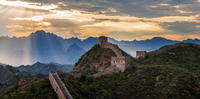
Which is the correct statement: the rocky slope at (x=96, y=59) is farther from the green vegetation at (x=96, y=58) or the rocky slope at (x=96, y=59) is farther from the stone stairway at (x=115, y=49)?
the stone stairway at (x=115, y=49)

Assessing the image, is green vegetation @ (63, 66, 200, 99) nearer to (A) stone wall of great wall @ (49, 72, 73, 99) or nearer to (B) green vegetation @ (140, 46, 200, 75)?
(A) stone wall of great wall @ (49, 72, 73, 99)

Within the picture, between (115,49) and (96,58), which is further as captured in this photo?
(115,49)

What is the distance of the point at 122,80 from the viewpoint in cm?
8994

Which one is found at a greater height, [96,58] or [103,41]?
[103,41]

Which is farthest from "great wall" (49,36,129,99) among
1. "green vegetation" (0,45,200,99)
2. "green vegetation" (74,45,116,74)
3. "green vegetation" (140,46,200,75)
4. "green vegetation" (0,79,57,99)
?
"green vegetation" (140,46,200,75)

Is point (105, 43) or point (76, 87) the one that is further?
point (105, 43)

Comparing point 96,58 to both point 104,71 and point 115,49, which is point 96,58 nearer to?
point 115,49

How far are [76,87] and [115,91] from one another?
12.3 meters

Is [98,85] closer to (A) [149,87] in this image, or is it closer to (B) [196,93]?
(A) [149,87]

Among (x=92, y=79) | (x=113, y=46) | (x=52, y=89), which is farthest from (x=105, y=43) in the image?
(x=52, y=89)

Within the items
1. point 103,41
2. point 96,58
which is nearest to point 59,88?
point 96,58

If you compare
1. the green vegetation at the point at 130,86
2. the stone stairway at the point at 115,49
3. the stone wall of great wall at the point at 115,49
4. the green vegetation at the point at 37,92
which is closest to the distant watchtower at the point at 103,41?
the stone wall of great wall at the point at 115,49

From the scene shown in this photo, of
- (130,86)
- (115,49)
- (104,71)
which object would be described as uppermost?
(115,49)

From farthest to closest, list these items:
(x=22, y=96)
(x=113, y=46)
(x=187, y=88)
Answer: (x=113, y=46) → (x=187, y=88) → (x=22, y=96)
